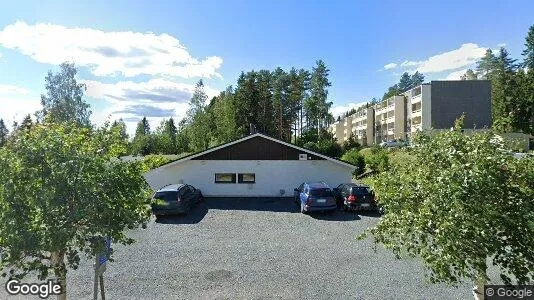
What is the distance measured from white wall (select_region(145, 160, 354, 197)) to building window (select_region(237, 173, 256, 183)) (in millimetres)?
218

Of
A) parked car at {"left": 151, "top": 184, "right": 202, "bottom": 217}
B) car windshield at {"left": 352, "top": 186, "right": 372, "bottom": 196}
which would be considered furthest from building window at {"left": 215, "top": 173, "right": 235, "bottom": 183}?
car windshield at {"left": 352, "top": 186, "right": 372, "bottom": 196}

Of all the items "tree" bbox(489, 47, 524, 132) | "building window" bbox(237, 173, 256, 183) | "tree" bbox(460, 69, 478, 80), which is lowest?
"building window" bbox(237, 173, 256, 183)

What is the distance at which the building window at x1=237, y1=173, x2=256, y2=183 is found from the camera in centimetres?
2464

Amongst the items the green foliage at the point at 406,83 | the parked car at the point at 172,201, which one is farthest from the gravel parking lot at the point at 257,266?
the green foliage at the point at 406,83

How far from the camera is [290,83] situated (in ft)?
223

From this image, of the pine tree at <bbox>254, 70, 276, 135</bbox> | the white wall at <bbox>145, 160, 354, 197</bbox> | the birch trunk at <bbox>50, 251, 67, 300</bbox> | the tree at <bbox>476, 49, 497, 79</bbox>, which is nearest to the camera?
the birch trunk at <bbox>50, 251, 67, 300</bbox>

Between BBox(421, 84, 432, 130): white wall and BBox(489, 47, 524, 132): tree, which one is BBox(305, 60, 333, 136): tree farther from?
BBox(489, 47, 524, 132): tree

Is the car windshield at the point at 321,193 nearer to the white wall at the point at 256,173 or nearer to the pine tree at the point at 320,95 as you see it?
the white wall at the point at 256,173

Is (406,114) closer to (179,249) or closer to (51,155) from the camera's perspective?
(179,249)

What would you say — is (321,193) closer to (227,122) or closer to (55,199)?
(55,199)
